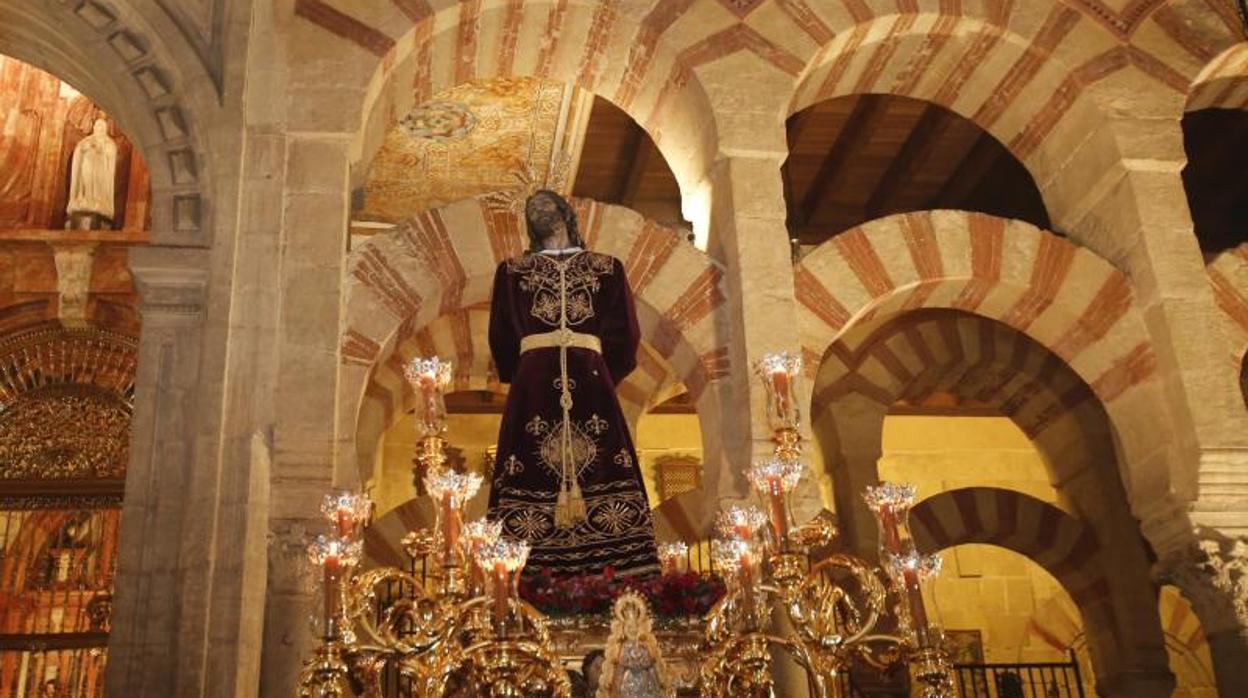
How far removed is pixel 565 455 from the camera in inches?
178

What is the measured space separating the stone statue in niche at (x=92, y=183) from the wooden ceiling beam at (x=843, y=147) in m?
4.96

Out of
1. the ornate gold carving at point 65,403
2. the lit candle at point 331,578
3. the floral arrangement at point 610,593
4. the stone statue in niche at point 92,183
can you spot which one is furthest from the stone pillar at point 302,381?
the stone statue in niche at point 92,183

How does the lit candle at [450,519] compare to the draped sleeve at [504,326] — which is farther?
the draped sleeve at [504,326]

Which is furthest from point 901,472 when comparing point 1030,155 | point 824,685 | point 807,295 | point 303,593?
point 824,685

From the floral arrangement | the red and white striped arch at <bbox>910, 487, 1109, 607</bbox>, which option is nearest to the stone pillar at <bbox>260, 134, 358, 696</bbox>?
the floral arrangement

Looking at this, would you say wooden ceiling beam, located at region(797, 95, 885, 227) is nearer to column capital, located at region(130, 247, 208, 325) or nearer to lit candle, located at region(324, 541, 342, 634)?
column capital, located at region(130, 247, 208, 325)

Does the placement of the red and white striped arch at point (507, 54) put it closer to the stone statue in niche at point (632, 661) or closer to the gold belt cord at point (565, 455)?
the gold belt cord at point (565, 455)

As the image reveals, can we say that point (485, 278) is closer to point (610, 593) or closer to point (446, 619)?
point (610, 593)

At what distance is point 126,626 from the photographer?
201 inches

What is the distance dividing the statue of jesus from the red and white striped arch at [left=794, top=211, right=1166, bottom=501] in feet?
6.14

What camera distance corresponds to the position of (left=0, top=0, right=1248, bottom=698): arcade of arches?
5551 mm

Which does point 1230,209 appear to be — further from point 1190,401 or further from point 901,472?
point 1190,401

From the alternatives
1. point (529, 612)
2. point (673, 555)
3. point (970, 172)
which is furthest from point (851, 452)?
point (529, 612)

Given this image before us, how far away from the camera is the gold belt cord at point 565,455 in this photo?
14.5 feet
